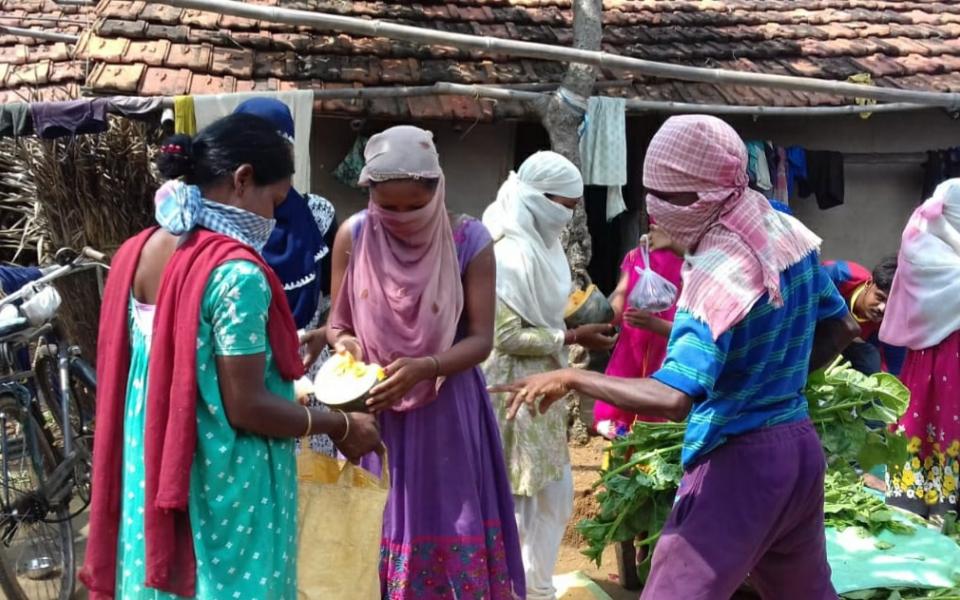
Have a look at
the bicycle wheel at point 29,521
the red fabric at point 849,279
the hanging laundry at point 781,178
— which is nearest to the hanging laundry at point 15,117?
the bicycle wheel at point 29,521

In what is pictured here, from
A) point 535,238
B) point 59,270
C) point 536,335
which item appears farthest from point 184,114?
point 536,335

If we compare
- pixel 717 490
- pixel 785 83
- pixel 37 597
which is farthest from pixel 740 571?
pixel 785 83

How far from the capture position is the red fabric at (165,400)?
217cm

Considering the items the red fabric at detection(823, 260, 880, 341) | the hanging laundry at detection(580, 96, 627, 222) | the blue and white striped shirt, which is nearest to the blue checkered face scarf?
the blue and white striped shirt

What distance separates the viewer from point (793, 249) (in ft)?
8.48

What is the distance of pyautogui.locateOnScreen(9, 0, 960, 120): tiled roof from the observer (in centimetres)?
722

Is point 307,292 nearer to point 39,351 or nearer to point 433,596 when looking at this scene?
point 433,596

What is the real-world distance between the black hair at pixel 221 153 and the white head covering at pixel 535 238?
1.62m

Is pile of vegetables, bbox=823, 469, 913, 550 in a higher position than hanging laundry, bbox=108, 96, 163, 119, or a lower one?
lower

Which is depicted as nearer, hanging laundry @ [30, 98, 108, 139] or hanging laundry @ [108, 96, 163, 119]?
hanging laundry @ [30, 98, 108, 139]

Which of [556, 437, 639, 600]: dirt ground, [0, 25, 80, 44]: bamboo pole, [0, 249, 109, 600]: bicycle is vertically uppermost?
[0, 25, 80, 44]: bamboo pole

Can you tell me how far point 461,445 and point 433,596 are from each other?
1.61ft

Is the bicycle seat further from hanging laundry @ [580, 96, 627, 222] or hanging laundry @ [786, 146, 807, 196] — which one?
hanging laundry @ [786, 146, 807, 196]

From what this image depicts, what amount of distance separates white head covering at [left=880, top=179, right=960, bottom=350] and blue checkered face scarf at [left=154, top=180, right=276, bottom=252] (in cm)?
395
